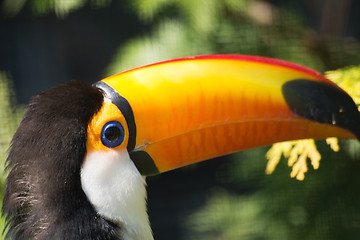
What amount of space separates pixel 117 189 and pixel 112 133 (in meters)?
0.13

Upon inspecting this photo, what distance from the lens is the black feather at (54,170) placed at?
128 cm

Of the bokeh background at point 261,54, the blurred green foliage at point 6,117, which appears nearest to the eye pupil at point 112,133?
the bokeh background at point 261,54

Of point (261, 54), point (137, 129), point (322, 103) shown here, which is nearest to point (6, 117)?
point (261, 54)

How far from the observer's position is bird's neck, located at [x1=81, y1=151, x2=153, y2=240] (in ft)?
4.36

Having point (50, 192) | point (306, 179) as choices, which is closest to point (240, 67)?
point (50, 192)

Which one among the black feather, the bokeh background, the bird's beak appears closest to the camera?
the black feather

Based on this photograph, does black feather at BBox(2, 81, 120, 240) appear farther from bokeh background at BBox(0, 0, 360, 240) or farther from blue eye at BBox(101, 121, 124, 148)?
bokeh background at BBox(0, 0, 360, 240)

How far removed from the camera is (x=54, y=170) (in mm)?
1279

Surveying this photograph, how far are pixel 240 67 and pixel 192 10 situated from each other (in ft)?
3.26

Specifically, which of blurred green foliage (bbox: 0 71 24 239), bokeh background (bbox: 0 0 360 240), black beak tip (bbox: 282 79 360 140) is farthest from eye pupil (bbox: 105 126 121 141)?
blurred green foliage (bbox: 0 71 24 239)

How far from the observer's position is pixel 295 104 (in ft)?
4.77

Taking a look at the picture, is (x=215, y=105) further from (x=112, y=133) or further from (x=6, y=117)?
(x=6, y=117)

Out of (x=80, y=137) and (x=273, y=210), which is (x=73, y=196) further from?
(x=273, y=210)

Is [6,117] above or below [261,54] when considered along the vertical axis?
below
